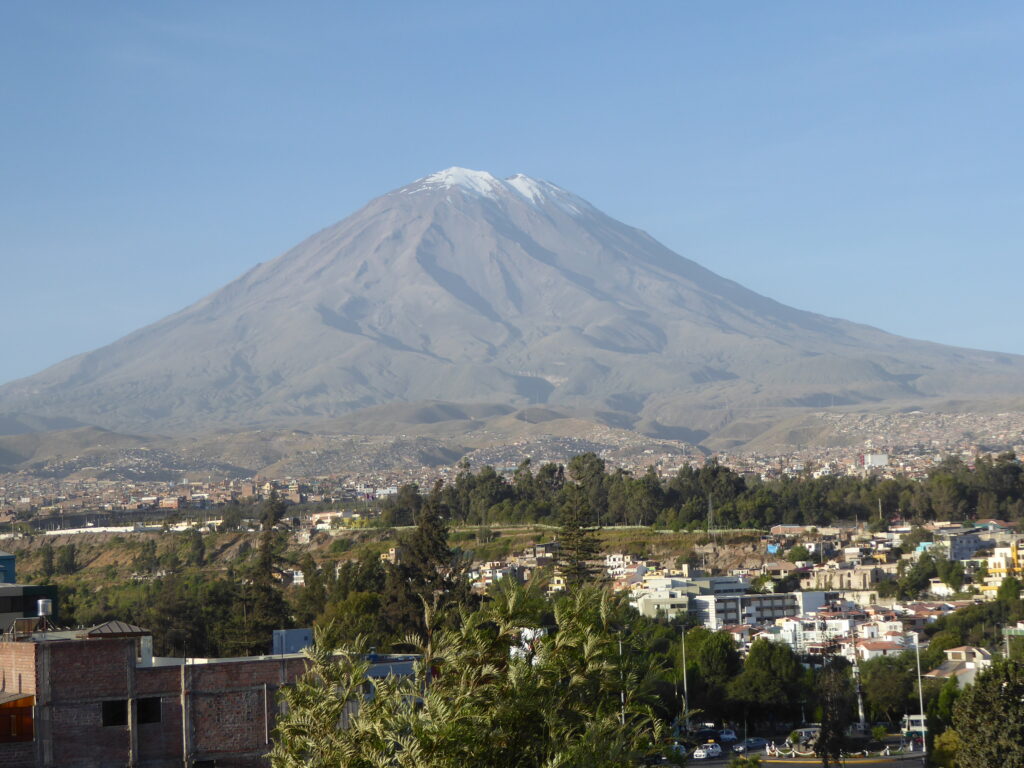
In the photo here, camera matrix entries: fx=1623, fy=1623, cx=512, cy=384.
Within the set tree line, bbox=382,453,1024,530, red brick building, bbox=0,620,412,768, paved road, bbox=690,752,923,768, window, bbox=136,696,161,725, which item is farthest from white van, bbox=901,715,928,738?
tree line, bbox=382,453,1024,530

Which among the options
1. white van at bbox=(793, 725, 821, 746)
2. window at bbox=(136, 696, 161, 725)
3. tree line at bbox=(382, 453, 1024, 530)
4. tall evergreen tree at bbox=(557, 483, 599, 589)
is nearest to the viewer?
window at bbox=(136, 696, 161, 725)

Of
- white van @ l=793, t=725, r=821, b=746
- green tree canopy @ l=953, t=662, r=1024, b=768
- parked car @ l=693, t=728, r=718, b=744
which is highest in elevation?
green tree canopy @ l=953, t=662, r=1024, b=768

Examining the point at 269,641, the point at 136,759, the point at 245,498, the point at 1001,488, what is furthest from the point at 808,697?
the point at 245,498

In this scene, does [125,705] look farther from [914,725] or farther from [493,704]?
[914,725]

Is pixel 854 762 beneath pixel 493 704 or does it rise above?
beneath

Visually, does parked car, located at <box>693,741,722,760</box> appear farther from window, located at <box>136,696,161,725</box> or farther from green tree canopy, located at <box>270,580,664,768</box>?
green tree canopy, located at <box>270,580,664,768</box>

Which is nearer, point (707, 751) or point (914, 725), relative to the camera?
point (707, 751)

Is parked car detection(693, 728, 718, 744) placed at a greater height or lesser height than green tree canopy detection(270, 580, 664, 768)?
lesser

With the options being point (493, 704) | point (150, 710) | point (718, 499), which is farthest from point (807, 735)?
point (718, 499)
